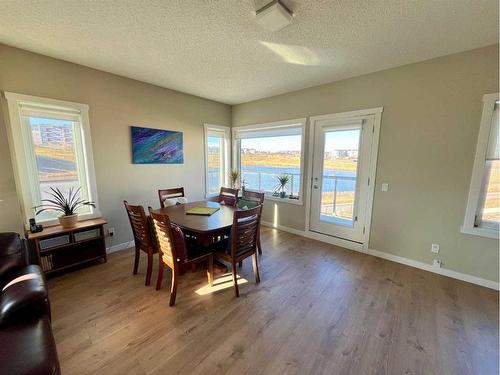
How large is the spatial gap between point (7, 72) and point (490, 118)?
5113 mm

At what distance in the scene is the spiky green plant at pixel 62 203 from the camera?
8.36ft

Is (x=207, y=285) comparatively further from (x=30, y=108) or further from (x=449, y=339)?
(x=30, y=108)

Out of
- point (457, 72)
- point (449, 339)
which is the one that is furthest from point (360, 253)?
point (457, 72)

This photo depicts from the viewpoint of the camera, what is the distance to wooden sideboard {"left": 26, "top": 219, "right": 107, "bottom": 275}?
7.60 feet

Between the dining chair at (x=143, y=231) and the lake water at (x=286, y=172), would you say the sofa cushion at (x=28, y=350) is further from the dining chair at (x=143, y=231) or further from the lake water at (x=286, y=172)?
the lake water at (x=286, y=172)

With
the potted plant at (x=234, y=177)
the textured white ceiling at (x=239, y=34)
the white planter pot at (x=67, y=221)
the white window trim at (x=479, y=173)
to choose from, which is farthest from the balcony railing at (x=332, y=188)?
the white planter pot at (x=67, y=221)

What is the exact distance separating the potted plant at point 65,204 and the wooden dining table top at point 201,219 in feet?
3.47

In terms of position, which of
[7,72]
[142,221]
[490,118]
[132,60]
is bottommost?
[142,221]

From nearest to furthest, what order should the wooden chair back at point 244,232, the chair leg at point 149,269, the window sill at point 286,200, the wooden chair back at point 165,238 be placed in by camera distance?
the wooden chair back at point 165,238 → the wooden chair back at point 244,232 → the chair leg at point 149,269 → the window sill at point 286,200

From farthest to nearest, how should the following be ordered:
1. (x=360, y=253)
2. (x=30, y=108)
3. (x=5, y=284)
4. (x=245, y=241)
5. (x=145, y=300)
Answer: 1. (x=360, y=253)
2. (x=30, y=108)
3. (x=245, y=241)
4. (x=145, y=300)
5. (x=5, y=284)

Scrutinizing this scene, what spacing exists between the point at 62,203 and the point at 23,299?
178 centimetres

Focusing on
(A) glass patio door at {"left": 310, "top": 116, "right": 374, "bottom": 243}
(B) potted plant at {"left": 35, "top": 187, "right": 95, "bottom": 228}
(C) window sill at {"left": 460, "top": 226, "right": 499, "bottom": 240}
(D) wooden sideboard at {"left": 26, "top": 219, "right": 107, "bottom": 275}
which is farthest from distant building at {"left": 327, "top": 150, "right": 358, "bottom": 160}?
(B) potted plant at {"left": 35, "top": 187, "right": 95, "bottom": 228}

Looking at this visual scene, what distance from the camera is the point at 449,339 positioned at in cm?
164

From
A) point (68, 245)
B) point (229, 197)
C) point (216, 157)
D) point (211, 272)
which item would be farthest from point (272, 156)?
point (68, 245)
